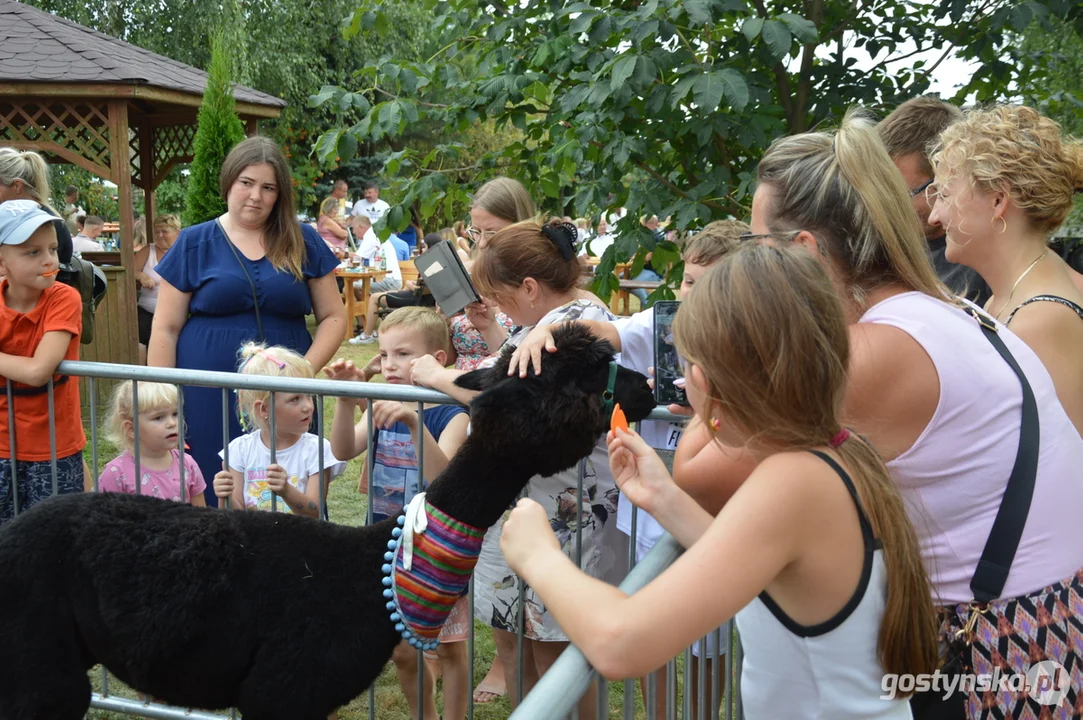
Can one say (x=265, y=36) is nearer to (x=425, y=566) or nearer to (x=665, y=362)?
(x=665, y=362)

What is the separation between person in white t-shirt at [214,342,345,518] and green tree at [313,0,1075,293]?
4.73 ft

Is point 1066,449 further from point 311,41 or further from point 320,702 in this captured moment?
point 311,41

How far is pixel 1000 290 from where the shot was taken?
8.02 feet

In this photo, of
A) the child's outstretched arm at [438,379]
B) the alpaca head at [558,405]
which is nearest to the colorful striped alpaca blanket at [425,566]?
the alpaca head at [558,405]

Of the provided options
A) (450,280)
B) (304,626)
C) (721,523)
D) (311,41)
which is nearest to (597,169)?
(450,280)

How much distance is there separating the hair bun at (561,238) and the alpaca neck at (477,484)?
1.08 m

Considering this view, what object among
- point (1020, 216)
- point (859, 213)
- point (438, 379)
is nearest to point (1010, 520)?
point (859, 213)

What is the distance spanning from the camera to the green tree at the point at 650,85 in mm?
3906

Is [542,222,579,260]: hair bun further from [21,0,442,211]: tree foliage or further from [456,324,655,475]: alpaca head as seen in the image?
[21,0,442,211]: tree foliage

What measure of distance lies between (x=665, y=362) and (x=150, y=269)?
9.66 m

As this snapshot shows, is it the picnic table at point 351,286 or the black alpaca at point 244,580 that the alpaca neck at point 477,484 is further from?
the picnic table at point 351,286

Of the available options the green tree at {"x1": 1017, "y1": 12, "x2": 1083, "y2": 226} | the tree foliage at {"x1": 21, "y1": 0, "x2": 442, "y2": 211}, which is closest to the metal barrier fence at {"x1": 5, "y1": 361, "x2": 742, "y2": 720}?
the green tree at {"x1": 1017, "y1": 12, "x2": 1083, "y2": 226}

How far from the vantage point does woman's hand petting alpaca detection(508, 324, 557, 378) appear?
236 cm

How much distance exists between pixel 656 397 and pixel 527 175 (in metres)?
2.69
